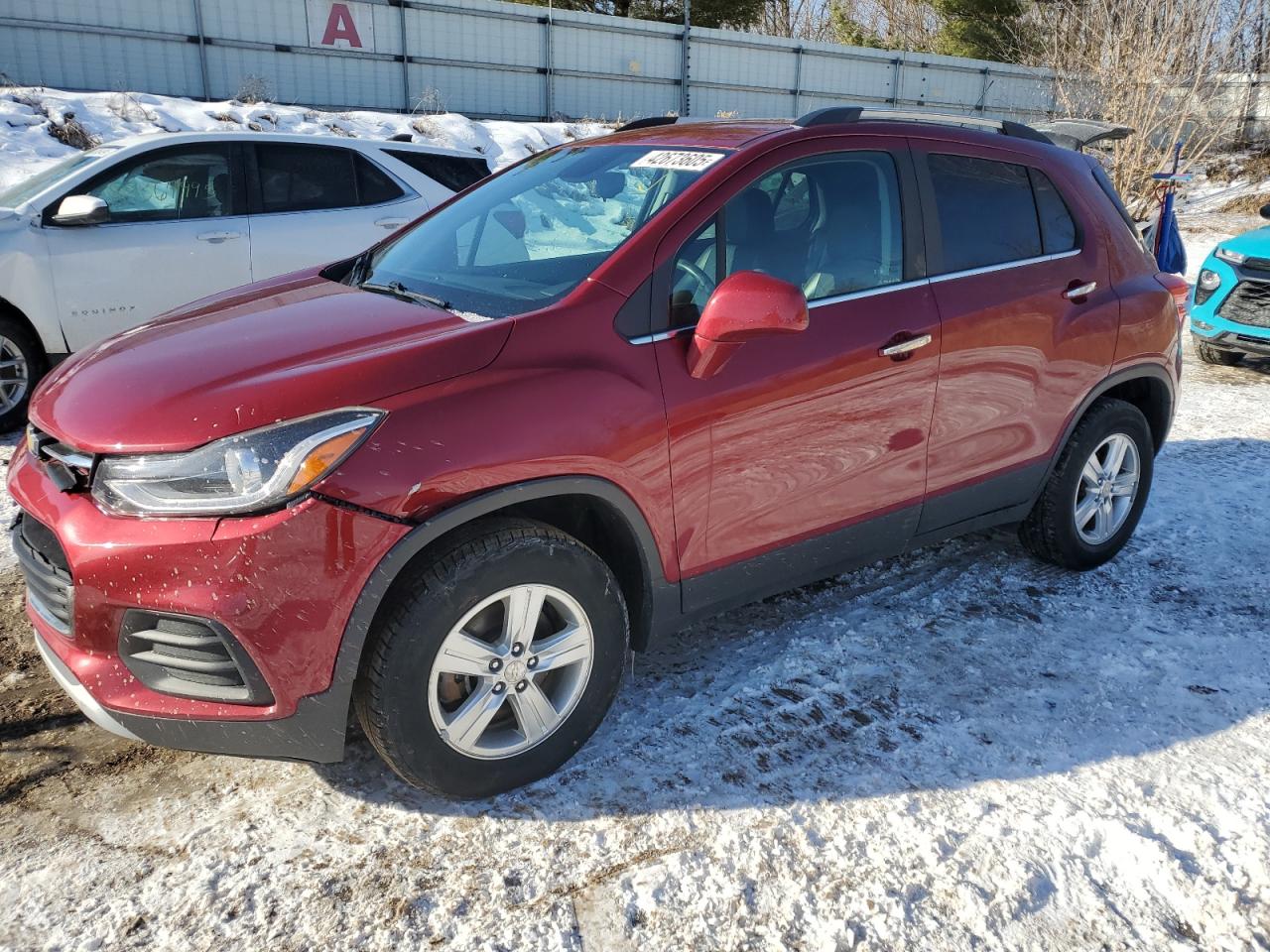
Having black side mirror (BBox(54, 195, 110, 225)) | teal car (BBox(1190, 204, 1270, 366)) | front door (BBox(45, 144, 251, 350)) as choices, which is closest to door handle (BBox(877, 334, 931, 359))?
front door (BBox(45, 144, 251, 350))

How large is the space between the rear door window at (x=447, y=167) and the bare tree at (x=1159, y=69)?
1006cm

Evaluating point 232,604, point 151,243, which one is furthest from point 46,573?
point 151,243

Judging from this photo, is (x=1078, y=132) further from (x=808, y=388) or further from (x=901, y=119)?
(x=808, y=388)

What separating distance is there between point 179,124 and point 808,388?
14.4 m

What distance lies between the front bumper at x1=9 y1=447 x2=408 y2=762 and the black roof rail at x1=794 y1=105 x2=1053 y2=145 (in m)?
1.99

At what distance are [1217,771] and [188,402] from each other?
298 centimetres

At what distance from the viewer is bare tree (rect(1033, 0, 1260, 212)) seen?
45.9 ft

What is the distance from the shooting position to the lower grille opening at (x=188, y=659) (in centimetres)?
234

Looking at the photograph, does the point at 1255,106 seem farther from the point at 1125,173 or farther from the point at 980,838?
the point at 980,838

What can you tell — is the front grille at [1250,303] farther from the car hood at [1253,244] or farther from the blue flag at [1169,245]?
the blue flag at [1169,245]

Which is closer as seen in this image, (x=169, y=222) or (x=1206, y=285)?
(x=169, y=222)

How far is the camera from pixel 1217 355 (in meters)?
8.28

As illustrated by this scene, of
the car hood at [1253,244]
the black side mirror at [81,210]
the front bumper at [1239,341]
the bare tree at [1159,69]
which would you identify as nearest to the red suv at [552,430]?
the black side mirror at [81,210]

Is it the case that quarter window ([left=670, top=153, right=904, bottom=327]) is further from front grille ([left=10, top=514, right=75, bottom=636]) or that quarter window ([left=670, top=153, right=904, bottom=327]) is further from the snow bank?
the snow bank
